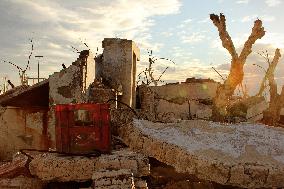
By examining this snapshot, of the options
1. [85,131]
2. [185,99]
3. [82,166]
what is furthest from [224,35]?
[82,166]

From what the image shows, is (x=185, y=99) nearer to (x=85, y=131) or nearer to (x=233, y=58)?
(x=233, y=58)

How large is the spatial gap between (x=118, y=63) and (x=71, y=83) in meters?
2.42

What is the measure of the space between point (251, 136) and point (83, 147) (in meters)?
2.71

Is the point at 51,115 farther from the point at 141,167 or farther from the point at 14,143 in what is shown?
the point at 141,167

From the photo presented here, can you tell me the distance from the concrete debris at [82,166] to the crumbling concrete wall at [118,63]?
5830mm

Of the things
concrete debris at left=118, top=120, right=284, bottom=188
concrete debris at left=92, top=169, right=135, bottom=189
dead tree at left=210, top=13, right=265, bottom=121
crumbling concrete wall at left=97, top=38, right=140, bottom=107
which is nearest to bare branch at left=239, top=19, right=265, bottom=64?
dead tree at left=210, top=13, right=265, bottom=121

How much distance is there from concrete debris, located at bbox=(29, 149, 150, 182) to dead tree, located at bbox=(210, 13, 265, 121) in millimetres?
11663

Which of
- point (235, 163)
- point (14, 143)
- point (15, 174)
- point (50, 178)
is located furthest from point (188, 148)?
point (14, 143)

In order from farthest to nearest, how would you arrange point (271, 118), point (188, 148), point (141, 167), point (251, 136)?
point (271, 118)
point (251, 136)
point (188, 148)
point (141, 167)

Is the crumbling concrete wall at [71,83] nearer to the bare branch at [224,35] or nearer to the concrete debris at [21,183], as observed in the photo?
the concrete debris at [21,183]

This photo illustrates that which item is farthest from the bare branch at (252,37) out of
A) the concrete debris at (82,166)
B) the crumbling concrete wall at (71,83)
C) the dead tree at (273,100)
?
the concrete debris at (82,166)

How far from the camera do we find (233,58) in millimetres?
16312

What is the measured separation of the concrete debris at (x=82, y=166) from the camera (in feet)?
14.6

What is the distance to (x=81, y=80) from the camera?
8.17 metres
